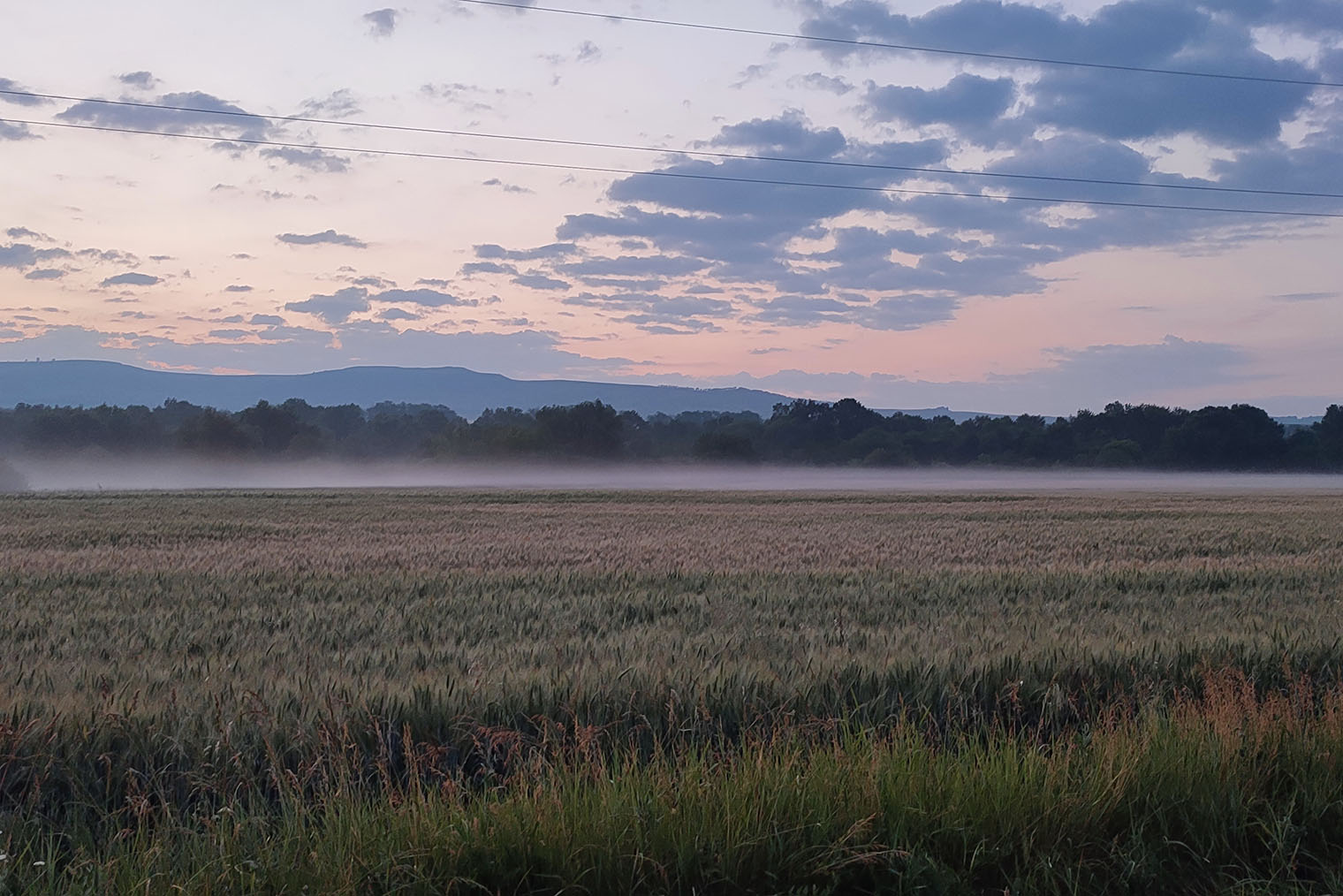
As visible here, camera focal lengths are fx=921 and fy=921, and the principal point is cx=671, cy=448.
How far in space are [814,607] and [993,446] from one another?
130040 millimetres

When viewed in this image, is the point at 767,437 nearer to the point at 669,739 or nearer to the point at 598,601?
the point at 598,601

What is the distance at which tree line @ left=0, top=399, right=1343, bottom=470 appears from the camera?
123m

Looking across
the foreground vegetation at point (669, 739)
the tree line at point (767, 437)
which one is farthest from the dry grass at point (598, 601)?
the tree line at point (767, 437)

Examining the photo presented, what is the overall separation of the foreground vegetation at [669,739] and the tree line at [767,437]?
4702 inches

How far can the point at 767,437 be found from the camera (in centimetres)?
13712

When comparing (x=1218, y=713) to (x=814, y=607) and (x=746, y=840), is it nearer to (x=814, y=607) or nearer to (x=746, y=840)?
(x=746, y=840)

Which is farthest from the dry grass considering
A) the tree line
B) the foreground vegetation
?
the tree line

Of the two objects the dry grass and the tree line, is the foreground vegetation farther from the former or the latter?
the tree line

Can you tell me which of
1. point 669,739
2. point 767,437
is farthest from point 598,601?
point 767,437

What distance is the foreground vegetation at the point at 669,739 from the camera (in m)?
3.94

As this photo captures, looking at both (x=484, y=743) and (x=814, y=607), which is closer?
(x=484, y=743)

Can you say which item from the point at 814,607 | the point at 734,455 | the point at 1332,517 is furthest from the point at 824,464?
the point at 814,607

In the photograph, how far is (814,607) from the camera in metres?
11.7

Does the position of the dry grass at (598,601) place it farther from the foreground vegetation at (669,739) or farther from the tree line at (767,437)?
the tree line at (767,437)
